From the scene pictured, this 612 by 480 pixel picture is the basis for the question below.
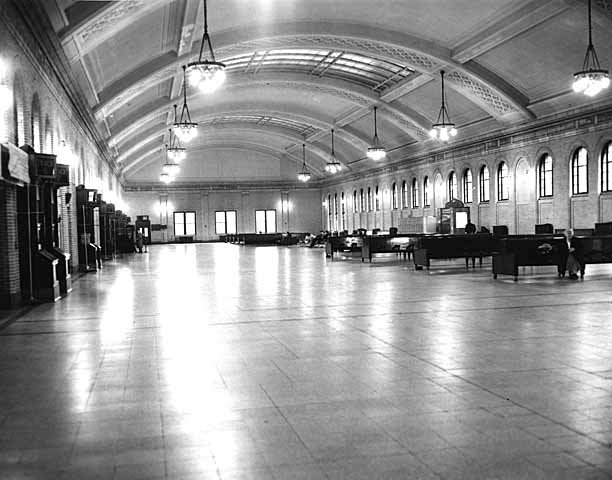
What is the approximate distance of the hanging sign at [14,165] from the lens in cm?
849

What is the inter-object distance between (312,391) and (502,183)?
22.3 metres

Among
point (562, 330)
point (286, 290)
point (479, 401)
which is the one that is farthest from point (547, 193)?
point (479, 401)

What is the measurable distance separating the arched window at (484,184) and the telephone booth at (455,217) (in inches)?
36.5

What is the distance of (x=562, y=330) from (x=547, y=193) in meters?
16.9

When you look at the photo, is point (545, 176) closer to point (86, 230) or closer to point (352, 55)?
point (352, 55)

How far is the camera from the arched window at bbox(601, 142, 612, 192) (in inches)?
766

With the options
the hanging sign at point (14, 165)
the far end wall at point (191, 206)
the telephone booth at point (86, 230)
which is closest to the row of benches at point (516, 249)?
the hanging sign at point (14, 165)

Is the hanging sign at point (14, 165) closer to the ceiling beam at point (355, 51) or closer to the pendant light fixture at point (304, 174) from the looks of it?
the ceiling beam at point (355, 51)

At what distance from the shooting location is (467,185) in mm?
27969

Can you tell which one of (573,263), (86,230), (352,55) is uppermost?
(352,55)

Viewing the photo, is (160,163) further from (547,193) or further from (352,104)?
(547,193)

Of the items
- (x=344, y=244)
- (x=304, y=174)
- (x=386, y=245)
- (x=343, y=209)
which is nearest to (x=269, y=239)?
(x=343, y=209)

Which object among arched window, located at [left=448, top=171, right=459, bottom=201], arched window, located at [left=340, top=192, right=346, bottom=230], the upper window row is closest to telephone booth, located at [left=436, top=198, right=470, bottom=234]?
the upper window row

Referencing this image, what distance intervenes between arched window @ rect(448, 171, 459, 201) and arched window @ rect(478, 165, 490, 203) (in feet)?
6.58
